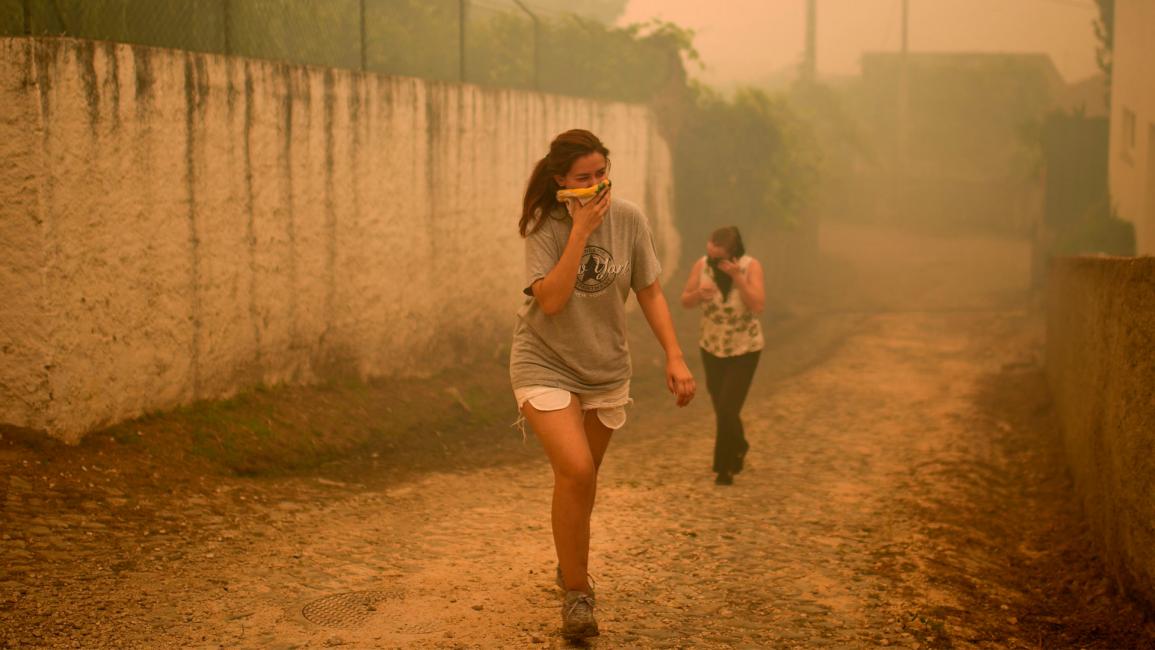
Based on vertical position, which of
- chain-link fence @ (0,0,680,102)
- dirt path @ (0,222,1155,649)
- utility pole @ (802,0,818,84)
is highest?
utility pole @ (802,0,818,84)

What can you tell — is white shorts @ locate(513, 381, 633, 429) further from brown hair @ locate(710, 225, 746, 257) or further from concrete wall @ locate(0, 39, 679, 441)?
concrete wall @ locate(0, 39, 679, 441)

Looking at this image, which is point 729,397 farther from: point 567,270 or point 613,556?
point 567,270

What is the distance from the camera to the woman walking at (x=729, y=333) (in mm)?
7566

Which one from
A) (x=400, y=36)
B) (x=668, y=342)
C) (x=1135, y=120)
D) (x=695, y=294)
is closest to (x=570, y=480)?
(x=668, y=342)

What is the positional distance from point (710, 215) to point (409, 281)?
808 cm

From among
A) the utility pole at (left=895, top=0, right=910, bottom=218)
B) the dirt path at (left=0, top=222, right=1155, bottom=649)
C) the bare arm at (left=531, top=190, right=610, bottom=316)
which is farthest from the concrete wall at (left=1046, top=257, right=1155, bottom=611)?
the utility pole at (left=895, top=0, right=910, bottom=218)

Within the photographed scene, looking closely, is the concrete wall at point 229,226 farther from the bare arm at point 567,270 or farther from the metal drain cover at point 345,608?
the bare arm at point 567,270

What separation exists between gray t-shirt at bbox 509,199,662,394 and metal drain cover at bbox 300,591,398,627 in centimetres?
123

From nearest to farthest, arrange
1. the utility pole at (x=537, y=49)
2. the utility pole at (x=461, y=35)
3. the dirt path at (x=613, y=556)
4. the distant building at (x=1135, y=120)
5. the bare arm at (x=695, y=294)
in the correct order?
the dirt path at (x=613, y=556)
the bare arm at (x=695, y=294)
the utility pole at (x=461, y=35)
the distant building at (x=1135, y=120)
the utility pole at (x=537, y=49)

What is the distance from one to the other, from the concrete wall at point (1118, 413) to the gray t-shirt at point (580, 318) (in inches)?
91.0

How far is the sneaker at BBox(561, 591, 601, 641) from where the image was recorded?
14.5ft

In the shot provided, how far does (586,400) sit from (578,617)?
844 millimetres

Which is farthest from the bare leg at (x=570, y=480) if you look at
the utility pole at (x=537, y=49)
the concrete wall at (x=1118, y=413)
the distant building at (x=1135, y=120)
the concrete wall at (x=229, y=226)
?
the distant building at (x=1135, y=120)

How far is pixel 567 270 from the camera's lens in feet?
14.1
